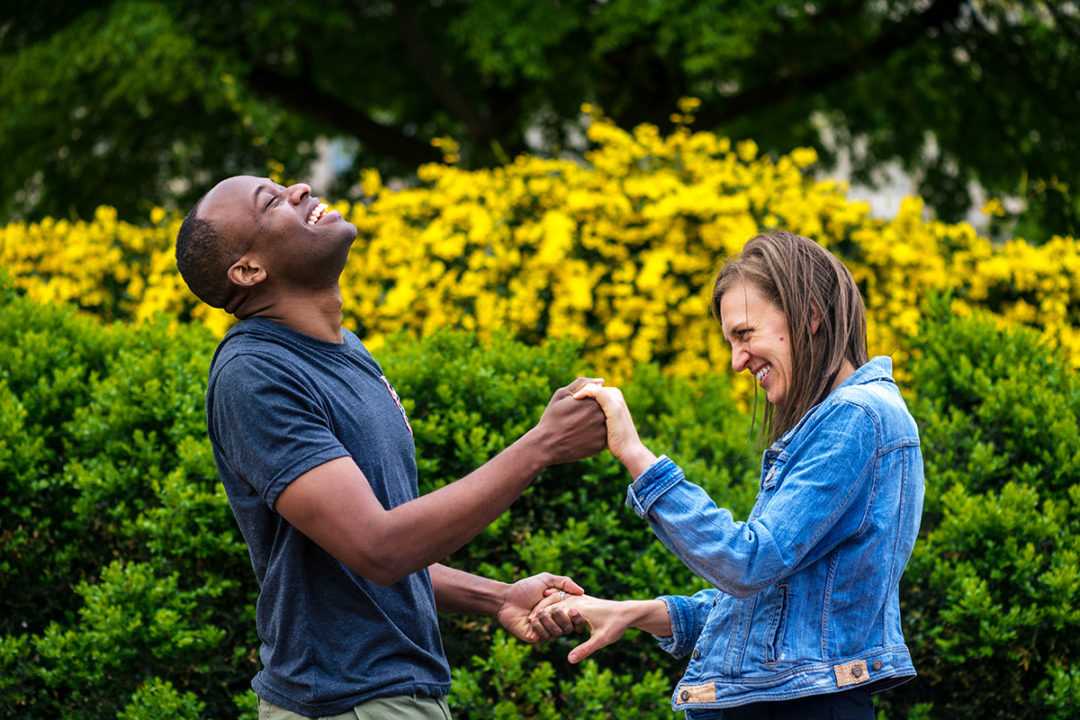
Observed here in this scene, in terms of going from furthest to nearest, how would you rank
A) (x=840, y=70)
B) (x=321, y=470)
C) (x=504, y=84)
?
1. (x=840, y=70)
2. (x=504, y=84)
3. (x=321, y=470)

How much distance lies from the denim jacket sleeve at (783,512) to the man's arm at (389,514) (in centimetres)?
27

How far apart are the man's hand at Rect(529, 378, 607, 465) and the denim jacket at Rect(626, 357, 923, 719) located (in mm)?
176

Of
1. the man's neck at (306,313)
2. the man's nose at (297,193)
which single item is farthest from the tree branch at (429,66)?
the man's neck at (306,313)

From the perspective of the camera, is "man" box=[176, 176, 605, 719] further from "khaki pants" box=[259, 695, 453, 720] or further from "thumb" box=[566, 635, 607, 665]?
"thumb" box=[566, 635, 607, 665]

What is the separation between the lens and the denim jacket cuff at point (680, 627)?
2383 millimetres

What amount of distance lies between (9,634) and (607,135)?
3.92 meters

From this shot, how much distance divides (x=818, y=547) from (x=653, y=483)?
1.09 ft

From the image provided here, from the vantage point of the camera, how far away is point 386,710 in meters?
1.96

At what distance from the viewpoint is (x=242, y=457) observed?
1923mm

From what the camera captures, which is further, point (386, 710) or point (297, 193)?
point (297, 193)

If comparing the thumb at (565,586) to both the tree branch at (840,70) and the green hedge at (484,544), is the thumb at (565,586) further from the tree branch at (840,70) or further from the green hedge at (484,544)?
the tree branch at (840,70)

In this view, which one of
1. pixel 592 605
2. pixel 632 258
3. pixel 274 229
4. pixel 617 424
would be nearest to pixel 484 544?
pixel 592 605

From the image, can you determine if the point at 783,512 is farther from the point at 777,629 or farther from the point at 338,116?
the point at 338,116

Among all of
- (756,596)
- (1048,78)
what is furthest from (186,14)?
(756,596)
